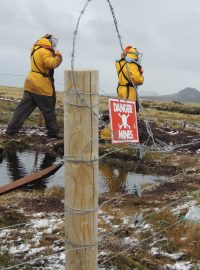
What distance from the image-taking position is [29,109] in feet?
42.8

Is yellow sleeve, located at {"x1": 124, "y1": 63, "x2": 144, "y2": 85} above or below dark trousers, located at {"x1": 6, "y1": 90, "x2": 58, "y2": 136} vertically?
above

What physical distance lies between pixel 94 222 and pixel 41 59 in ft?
28.3

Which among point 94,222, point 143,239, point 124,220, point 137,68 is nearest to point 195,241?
point 143,239

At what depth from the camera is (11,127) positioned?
12969mm

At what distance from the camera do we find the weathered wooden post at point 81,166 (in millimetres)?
3799

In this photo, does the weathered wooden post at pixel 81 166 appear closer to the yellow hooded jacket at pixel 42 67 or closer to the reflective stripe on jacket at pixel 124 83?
the yellow hooded jacket at pixel 42 67

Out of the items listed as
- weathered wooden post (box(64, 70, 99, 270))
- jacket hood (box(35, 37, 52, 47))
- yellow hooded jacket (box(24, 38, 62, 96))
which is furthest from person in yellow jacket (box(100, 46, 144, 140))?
weathered wooden post (box(64, 70, 99, 270))

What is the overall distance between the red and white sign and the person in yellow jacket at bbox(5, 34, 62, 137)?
734 cm

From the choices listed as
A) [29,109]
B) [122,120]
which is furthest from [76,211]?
[29,109]

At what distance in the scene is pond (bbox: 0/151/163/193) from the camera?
940 centimetres

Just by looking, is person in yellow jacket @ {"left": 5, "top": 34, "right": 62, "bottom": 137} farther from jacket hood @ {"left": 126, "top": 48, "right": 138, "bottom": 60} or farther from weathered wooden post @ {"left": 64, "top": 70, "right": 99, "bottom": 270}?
weathered wooden post @ {"left": 64, "top": 70, "right": 99, "bottom": 270}

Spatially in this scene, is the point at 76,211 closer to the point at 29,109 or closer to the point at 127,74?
the point at 127,74

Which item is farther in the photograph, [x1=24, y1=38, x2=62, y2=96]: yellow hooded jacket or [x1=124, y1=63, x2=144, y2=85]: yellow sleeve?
[x1=24, y1=38, x2=62, y2=96]: yellow hooded jacket

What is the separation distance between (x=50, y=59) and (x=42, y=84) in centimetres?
90
